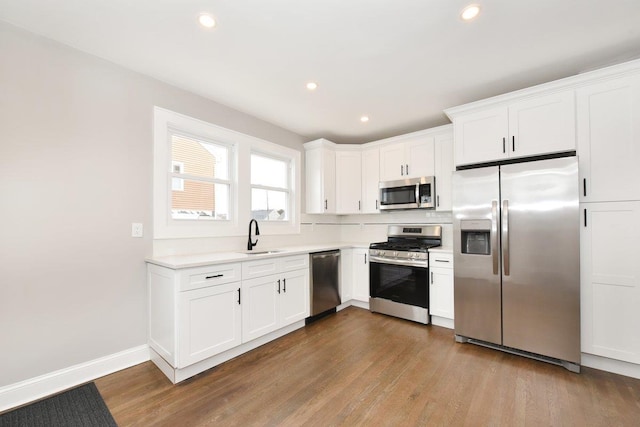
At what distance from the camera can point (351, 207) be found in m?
4.34

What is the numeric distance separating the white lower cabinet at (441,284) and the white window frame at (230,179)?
196 centimetres

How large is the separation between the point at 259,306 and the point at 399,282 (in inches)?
71.8

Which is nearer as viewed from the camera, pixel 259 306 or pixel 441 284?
pixel 259 306

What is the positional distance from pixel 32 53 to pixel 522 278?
14.5 feet

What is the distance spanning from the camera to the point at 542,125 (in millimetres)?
2578

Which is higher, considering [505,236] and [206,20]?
[206,20]

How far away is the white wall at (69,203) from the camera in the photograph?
6.37ft

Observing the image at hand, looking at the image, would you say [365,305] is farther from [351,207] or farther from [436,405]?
[436,405]

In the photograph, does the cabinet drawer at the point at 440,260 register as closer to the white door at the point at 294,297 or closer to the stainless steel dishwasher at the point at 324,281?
the stainless steel dishwasher at the point at 324,281

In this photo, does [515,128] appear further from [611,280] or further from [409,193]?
[611,280]

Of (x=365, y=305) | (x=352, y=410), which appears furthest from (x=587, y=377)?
(x=365, y=305)

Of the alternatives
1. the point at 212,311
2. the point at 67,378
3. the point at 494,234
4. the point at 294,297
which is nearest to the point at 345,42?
the point at 494,234

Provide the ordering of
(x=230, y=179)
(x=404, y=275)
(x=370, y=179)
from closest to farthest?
1. (x=230, y=179)
2. (x=404, y=275)
3. (x=370, y=179)

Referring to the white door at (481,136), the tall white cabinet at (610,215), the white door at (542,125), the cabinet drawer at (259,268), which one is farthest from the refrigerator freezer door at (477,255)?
the cabinet drawer at (259,268)
